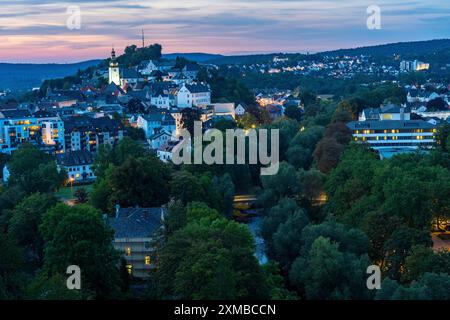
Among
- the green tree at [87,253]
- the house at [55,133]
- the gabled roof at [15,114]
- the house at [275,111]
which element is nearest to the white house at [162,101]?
the house at [275,111]

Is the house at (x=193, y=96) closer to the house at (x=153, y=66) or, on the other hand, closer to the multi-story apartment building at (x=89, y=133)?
the multi-story apartment building at (x=89, y=133)

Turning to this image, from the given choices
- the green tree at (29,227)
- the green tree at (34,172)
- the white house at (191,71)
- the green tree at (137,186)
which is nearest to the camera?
the green tree at (29,227)

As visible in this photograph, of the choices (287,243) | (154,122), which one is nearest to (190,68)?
(154,122)

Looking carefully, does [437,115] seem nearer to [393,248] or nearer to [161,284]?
[393,248]

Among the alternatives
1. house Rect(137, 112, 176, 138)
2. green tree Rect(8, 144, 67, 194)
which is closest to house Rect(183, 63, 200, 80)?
house Rect(137, 112, 176, 138)

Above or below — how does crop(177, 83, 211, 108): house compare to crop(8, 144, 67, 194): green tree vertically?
above

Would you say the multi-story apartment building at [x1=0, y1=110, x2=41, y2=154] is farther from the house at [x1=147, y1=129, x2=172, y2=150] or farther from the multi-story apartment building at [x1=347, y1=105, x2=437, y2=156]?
the multi-story apartment building at [x1=347, y1=105, x2=437, y2=156]
